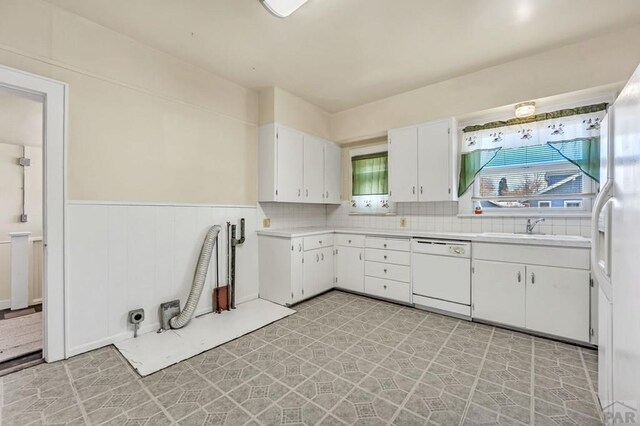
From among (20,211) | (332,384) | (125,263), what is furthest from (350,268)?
(20,211)

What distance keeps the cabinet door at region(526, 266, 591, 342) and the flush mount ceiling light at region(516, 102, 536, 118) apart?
5.39 ft

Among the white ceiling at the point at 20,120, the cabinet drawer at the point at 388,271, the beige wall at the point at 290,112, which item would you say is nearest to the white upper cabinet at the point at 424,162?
the cabinet drawer at the point at 388,271

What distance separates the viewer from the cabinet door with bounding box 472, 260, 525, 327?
267 centimetres

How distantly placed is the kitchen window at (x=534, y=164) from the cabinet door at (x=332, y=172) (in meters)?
1.88

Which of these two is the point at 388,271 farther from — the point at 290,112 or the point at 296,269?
the point at 290,112

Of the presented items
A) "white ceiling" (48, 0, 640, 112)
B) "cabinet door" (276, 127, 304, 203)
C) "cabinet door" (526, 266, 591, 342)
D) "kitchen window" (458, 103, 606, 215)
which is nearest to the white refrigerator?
"cabinet door" (526, 266, 591, 342)

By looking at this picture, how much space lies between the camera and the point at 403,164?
3.77m

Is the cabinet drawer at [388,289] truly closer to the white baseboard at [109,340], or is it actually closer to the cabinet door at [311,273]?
the cabinet door at [311,273]

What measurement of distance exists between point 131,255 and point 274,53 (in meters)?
2.40

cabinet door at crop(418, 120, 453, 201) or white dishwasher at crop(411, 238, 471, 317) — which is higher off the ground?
cabinet door at crop(418, 120, 453, 201)

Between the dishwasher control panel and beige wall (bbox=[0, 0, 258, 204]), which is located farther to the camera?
the dishwasher control panel

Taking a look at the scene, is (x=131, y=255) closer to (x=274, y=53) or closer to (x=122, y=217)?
(x=122, y=217)

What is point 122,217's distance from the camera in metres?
2.53

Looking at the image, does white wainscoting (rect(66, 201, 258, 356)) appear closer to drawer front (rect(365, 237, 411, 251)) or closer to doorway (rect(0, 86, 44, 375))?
doorway (rect(0, 86, 44, 375))
